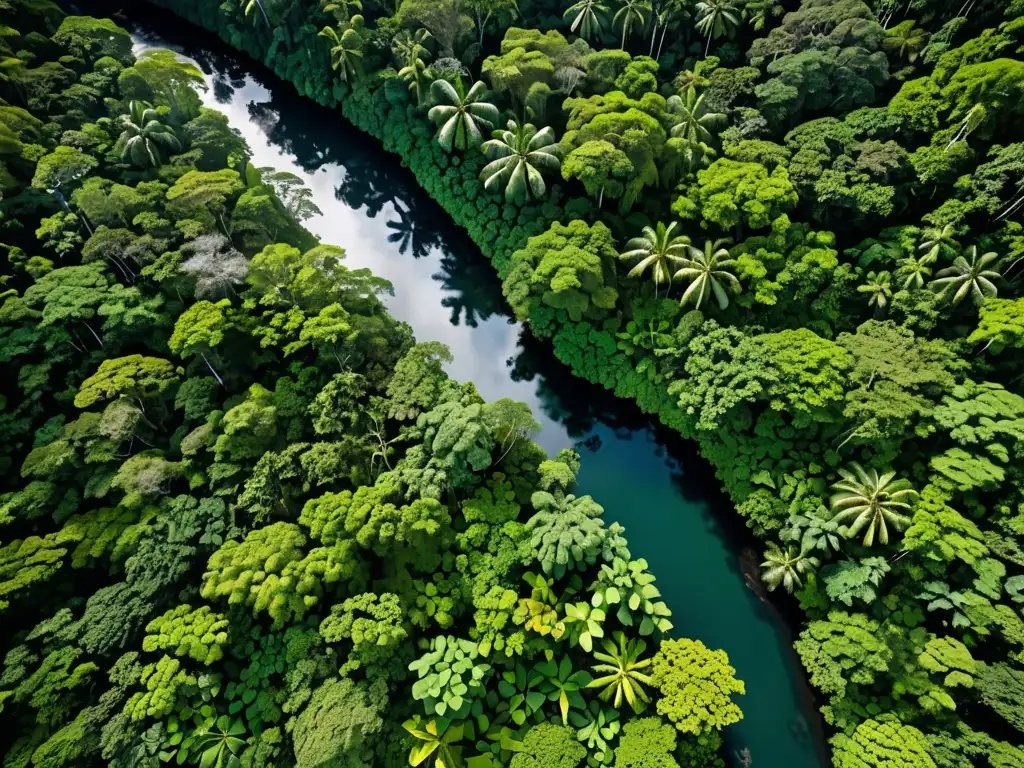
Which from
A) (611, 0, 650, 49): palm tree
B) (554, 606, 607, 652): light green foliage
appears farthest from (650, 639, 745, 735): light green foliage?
(611, 0, 650, 49): palm tree

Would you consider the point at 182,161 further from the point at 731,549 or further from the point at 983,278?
the point at 983,278

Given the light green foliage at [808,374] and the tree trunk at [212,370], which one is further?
the tree trunk at [212,370]

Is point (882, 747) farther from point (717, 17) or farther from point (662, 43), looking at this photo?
point (662, 43)

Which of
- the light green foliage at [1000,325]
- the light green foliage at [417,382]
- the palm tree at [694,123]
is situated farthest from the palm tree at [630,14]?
the light green foliage at [417,382]

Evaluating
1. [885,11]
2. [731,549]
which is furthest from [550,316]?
[885,11]

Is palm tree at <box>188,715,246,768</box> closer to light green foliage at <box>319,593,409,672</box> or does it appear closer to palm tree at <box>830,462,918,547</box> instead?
light green foliage at <box>319,593,409,672</box>

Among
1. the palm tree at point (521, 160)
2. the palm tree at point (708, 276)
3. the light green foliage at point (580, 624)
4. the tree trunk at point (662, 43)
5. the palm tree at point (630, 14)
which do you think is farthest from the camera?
the tree trunk at point (662, 43)

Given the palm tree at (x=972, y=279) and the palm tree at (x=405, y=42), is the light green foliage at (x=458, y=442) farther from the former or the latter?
the palm tree at (x=405, y=42)
